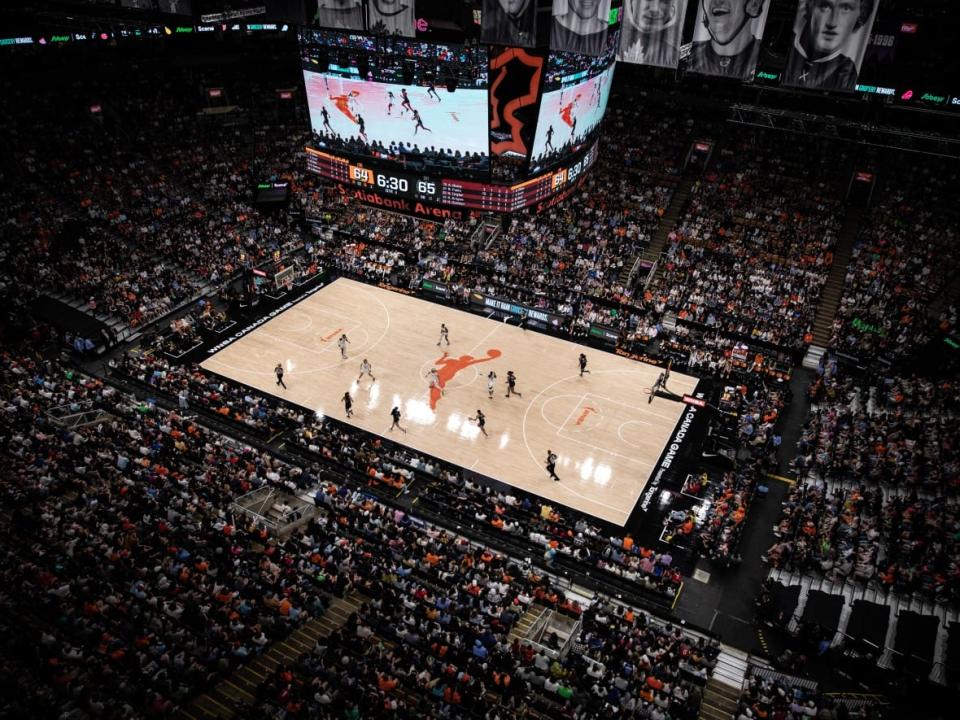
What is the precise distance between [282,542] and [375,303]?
730 inches

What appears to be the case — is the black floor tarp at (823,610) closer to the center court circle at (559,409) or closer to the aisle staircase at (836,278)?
the center court circle at (559,409)

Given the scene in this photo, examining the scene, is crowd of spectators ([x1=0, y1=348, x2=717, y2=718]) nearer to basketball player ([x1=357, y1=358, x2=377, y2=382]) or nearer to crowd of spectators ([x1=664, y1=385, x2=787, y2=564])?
crowd of spectators ([x1=664, y1=385, x2=787, y2=564])

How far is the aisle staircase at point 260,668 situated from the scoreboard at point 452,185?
48.1ft

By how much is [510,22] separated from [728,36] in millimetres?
6527

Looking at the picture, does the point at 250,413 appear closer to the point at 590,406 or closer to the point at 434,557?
the point at 434,557

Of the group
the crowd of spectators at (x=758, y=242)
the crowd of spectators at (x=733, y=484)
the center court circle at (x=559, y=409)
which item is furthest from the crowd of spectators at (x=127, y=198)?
the crowd of spectators at (x=733, y=484)

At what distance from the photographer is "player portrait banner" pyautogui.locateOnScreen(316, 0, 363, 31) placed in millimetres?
24625

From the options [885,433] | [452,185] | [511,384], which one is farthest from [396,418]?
[885,433]

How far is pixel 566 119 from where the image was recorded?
26625 millimetres

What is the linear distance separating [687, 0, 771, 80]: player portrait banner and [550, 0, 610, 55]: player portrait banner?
289 cm

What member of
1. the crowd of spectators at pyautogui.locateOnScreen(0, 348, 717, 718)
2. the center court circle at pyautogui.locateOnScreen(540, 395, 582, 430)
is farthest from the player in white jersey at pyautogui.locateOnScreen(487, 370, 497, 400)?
the crowd of spectators at pyautogui.locateOnScreen(0, 348, 717, 718)

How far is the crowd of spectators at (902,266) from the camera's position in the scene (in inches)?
1315

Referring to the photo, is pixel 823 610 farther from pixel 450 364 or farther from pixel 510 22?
pixel 510 22

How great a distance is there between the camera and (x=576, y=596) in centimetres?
2269
